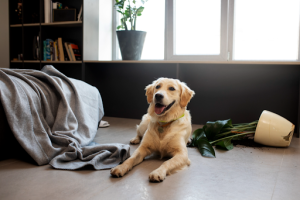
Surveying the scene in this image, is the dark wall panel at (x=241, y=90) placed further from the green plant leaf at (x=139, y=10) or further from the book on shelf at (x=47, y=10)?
the book on shelf at (x=47, y=10)

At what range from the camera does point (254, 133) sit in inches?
104

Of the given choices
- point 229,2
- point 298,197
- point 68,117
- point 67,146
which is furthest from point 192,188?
point 229,2

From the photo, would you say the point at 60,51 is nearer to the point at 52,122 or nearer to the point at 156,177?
the point at 52,122

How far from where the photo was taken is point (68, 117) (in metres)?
2.21

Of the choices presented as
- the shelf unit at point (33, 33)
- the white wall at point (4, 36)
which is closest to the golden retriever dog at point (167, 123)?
the shelf unit at point (33, 33)

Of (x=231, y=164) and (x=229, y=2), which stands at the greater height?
(x=229, y=2)

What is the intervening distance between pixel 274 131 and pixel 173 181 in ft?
4.41

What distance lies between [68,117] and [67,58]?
2101 millimetres

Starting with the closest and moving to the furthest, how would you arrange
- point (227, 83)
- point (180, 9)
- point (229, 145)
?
1. point (229, 145)
2. point (227, 83)
3. point (180, 9)

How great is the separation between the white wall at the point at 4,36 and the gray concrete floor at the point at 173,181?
10.7 feet

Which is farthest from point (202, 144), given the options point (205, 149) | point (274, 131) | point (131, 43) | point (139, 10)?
point (139, 10)

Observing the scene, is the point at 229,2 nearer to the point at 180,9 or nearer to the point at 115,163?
the point at 180,9

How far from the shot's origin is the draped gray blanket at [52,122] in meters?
1.83

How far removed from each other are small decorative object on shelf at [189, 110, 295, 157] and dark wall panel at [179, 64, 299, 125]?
0.84 metres
